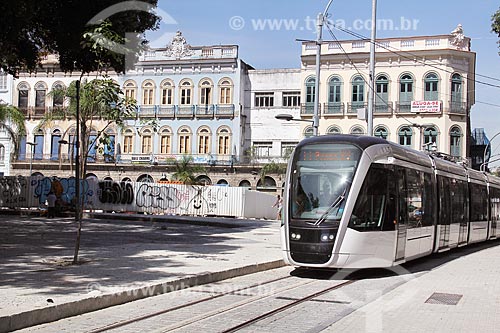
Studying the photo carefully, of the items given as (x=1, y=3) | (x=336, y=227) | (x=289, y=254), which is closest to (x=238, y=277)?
(x=289, y=254)

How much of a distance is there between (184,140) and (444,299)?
168 feet

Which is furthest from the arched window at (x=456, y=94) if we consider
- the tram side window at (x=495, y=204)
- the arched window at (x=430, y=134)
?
the tram side window at (x=495, y=204)

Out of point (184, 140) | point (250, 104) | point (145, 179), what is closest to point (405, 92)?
point (250, 104)

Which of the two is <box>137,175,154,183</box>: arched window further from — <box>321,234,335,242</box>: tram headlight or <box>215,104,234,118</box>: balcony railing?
<box>321,234,335,242</box>: tram headlight

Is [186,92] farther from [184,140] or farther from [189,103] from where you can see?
[184,140]

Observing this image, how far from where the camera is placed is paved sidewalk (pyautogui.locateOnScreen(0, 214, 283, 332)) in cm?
932

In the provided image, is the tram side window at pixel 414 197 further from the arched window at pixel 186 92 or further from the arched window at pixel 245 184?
the arched window at pixel 186 92

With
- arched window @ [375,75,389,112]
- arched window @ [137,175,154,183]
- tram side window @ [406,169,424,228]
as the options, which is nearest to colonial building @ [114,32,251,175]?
arched window @ [137,175,154,183]

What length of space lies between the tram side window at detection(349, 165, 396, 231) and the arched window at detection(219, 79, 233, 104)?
46085 mm

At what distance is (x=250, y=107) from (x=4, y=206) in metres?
26.3

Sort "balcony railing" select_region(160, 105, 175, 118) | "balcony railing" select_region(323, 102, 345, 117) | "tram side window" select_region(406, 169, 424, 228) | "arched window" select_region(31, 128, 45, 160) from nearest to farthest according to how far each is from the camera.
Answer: "tram side window" select_region(406, 169, 424, 228) < "balcony railing" select_region(323, 102, 345, 117) < "balcony railing" select_region(160, 105, 175, 118) < "arched window" select_region(31, 128, 45, 160)

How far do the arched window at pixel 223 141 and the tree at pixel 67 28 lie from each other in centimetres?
3714

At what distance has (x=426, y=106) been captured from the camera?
53781 millimetres

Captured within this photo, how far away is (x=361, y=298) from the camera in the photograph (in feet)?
37.8
